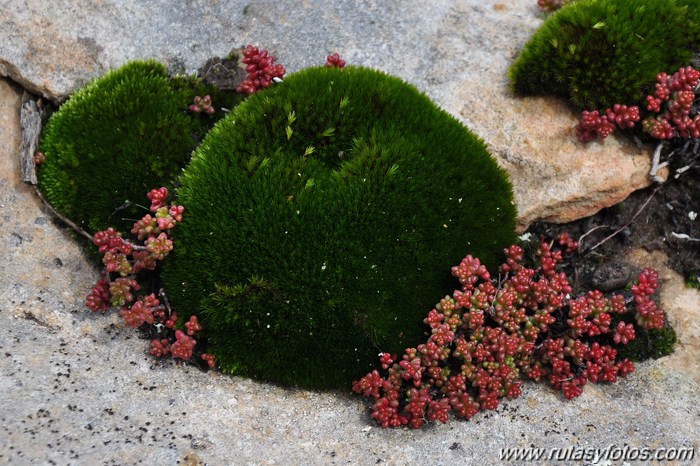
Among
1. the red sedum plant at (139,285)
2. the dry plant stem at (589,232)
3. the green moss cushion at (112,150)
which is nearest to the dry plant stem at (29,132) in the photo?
the green moss cushion at (112,150)

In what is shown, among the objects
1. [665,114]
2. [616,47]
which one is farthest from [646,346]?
[616,47]

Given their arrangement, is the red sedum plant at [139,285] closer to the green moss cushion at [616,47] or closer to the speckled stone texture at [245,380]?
the speckled stone texture at [245,380]

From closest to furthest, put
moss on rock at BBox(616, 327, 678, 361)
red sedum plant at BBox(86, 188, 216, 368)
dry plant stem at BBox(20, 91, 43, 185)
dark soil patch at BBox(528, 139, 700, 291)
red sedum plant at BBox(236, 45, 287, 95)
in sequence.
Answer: red sedum plant at BBox(86, 188, 216, 368), moss on rock at BBox(616, 327, 678, 361), red sedum plant at BBox(236, 45, 287, 95), dry plant stem at BBox(20, 91, 43, 185), dark soil patch at BBox(528, 139, 700, 291)

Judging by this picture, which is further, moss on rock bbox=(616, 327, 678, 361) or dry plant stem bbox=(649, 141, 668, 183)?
dry plant stem bbox=(649, 141, 668, 183)

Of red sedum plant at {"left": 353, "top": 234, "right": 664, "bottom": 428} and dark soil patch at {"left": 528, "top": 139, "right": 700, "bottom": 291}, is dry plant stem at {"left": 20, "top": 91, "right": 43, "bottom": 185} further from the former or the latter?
dark soil patch at {"left": 528, "top": 139, "right": 700, "bottom": 291}

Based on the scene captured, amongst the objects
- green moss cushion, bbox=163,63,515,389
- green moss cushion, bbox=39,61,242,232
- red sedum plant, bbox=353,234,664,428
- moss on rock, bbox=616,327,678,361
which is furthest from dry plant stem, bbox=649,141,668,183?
green moss cushion, bbox=39,61,242,232

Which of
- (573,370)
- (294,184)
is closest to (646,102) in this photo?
(573,370)

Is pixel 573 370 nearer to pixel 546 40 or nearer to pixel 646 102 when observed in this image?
pixel 646 102
